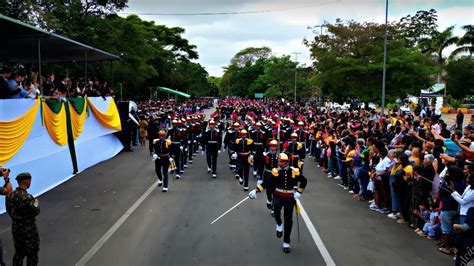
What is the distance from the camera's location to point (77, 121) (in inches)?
608

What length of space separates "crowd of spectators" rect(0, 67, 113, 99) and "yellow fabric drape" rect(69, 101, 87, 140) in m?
0.67

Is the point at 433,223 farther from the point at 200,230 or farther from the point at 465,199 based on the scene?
the point at 200,230

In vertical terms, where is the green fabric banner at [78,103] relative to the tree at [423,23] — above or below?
below

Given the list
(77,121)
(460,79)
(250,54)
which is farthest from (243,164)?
(250,54)

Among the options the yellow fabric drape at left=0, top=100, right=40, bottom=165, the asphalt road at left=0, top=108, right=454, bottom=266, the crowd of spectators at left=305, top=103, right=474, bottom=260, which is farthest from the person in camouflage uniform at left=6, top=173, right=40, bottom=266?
the crowd of spectators at left=305, top=103, right=474, bottom=260

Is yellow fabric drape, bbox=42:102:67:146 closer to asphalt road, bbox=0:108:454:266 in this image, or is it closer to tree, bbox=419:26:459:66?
asphalt road, bbox=0:108:454:266

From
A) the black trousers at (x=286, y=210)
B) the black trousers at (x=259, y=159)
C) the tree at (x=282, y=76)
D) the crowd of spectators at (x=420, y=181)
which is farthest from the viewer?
the tree at (x=282, y=76)

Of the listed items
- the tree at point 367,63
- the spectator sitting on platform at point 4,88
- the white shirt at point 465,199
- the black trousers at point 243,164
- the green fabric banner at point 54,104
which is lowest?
the black trousers at point 243,164

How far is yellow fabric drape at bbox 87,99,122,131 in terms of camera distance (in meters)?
17.5

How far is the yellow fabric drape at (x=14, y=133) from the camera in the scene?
33.8 feet

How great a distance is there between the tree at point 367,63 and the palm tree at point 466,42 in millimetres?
27555

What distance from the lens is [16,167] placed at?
10883 mm

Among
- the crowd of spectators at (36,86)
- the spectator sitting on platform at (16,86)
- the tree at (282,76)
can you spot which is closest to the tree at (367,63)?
the crowd of spectators at (36,86)

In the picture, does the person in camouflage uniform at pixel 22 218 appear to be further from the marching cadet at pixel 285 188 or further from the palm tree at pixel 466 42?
the palm tree at pixel 466 42
